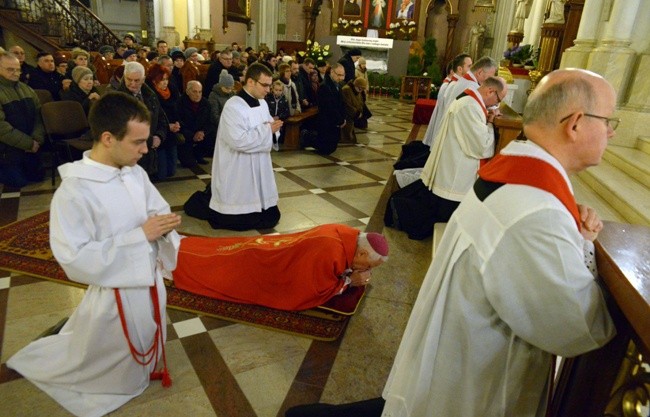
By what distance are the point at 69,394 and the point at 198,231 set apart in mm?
2366

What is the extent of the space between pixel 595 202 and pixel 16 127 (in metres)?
6.38

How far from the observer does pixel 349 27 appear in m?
19.2

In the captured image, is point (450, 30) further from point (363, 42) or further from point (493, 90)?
point (493, 90)

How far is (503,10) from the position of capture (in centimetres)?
1630

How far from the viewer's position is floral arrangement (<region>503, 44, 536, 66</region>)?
8.73 meters

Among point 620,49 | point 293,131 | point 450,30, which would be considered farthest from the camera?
point 450,30

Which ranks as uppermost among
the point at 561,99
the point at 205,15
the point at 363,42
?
the point at 205,15

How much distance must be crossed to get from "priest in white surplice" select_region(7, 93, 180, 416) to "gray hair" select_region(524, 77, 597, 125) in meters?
1.60

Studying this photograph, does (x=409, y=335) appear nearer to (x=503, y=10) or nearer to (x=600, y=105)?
(x=600, y=105)

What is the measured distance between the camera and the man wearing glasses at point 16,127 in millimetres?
5102

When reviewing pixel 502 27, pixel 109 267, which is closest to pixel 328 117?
pixel 109 267

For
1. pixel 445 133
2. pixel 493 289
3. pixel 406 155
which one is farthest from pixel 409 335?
pixel 406 155

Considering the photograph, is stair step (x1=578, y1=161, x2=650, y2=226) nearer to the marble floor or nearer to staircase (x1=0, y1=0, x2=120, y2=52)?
the marble floor

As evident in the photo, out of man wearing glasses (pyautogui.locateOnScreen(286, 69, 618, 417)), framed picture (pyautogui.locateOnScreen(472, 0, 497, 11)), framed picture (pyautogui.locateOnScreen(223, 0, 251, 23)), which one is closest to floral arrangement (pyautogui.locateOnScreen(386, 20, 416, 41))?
framed picture (pyautogui.locateOnScreen(472, 0, 497, 11))
